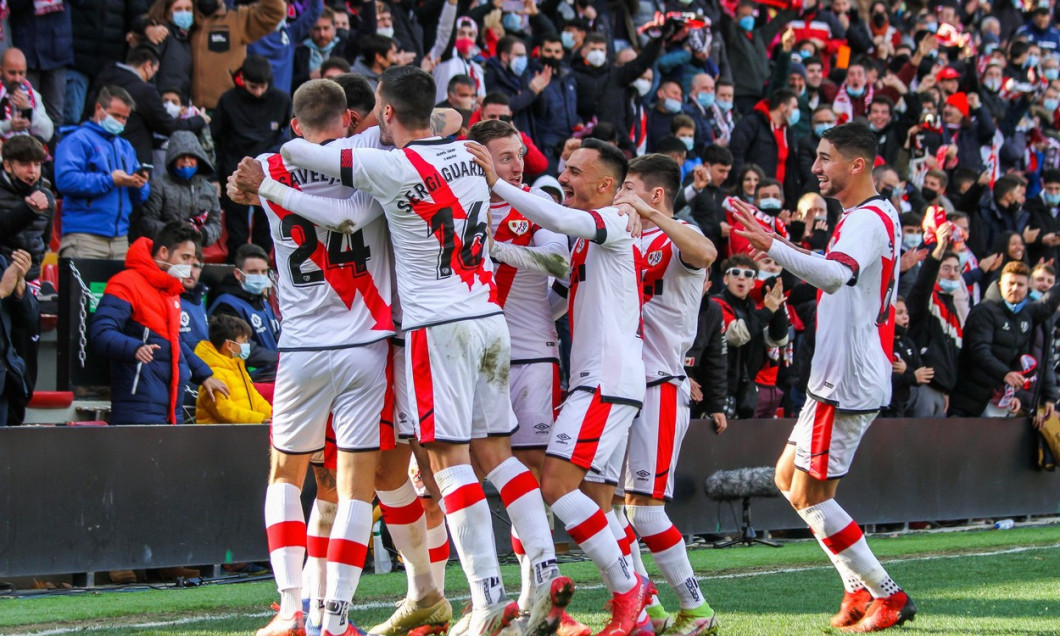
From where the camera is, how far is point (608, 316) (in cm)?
723

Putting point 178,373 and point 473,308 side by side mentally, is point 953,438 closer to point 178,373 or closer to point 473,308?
point 178,373

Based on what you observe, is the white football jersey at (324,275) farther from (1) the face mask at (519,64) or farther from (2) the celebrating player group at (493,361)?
(1) the face mask at (519,64)

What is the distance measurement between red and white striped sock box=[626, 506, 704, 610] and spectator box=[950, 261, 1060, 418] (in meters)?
8.65

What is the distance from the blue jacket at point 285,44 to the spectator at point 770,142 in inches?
217

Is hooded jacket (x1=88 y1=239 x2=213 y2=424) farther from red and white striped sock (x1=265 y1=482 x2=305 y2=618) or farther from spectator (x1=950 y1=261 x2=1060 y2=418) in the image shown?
spectator (x1=950 y1=261 x2=1060 y2=418)

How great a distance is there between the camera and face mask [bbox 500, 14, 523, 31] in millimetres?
17531

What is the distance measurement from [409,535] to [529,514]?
0.76m

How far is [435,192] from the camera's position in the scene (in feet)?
22.2

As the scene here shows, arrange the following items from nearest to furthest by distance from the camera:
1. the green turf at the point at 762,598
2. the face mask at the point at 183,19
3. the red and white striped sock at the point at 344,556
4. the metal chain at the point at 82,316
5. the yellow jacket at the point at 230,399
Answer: the red and white striped sock at the point at 344,556
the green turf at the point at 762,598
the yellow jacket at the point at 230,399
the metal chain at the point at 82,316
the face mask at the point at 183,19

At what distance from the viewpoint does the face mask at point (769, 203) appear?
1510cm

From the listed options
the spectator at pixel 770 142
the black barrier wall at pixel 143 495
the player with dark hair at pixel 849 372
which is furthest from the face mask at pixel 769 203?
the player with dark hair at pixel 849 372

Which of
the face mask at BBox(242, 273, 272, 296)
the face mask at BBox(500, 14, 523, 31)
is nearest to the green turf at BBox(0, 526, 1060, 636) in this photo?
the face mask at BBox(242, 273, 272, 296)

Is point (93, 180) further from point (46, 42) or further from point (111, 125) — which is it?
point (46, 42)

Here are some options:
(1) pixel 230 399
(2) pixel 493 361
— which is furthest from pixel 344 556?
(1) pixel 230 399
